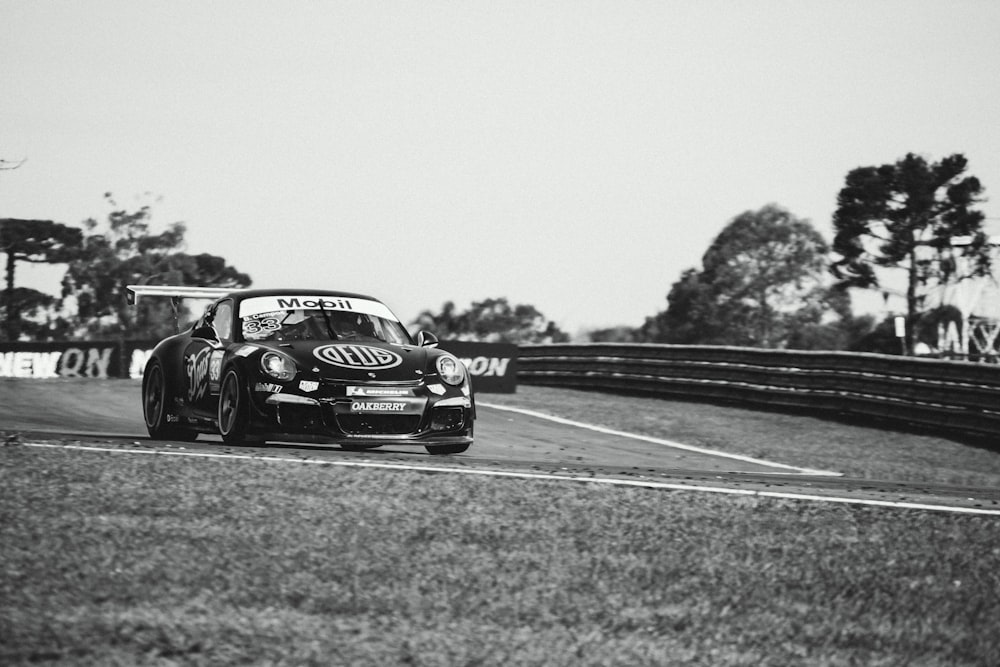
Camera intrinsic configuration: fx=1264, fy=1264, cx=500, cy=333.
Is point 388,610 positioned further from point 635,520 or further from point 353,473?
point 353,473

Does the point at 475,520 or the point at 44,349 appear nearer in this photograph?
the point at 475,520

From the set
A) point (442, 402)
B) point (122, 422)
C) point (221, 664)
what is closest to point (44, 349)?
point (122, 422)

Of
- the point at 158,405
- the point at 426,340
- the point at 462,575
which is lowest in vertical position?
the point at 462,575

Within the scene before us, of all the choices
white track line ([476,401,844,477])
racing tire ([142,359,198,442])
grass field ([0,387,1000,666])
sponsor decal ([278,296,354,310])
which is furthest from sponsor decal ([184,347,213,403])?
white track line ([476,401,844,477])

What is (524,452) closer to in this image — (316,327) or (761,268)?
(316,327)

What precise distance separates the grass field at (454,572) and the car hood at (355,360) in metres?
1.87

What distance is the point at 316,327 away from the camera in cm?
995

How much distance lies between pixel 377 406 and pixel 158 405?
8.35 ft

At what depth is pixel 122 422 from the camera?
546 inches

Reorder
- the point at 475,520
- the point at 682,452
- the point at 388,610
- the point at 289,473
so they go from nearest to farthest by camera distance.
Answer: the point at 388,610
the point at 475,520
the point at 289,473
the point at 682,452

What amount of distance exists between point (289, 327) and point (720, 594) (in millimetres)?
5556

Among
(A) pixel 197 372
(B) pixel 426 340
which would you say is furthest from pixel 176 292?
(B) pixel 426 340

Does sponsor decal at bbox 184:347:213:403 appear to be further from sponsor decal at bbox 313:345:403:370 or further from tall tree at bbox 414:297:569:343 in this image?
tall tree at bbox 414:297:569:343

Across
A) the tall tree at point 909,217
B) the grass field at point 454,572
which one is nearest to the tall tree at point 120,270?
the tall tree at point 909,217
